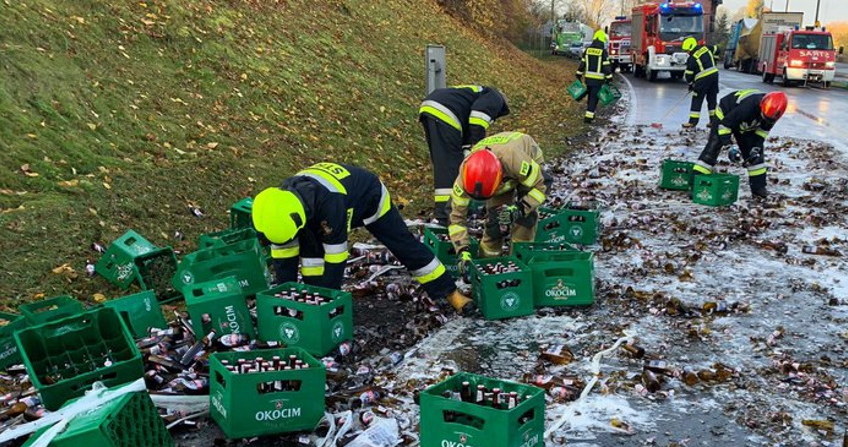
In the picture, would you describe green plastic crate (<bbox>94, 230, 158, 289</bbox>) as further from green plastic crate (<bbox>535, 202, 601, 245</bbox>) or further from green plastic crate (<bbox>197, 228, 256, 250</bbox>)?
green plastic crate (<bbox>535, 202, 601, 245</bbox>)

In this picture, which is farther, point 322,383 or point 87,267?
point 87,267

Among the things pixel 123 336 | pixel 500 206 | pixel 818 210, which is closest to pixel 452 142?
pixel 500 206

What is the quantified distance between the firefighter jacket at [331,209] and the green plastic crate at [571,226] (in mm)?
2464

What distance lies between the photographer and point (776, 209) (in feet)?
30.8

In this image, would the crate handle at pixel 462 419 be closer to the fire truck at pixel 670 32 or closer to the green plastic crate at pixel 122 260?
the green plastic crate at pixel 122 260

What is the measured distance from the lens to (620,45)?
36812 mm

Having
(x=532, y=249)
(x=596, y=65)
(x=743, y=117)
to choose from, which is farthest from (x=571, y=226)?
(x=596, y=65)

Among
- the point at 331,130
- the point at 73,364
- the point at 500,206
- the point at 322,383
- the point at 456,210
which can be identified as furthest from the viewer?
the point at 331,130

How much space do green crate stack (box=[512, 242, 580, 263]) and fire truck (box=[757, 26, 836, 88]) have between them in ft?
85.7

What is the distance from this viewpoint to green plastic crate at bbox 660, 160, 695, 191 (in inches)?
408

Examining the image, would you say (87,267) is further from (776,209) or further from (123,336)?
(776,209)

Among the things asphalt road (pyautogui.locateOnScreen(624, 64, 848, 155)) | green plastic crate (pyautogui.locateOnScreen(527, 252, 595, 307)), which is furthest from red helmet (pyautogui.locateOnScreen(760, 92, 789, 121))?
asphalt road (pyautogui.locateOnScreen(624, 64, 848, 155))

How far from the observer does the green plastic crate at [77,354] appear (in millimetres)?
3926

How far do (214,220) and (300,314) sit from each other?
3.69 m
